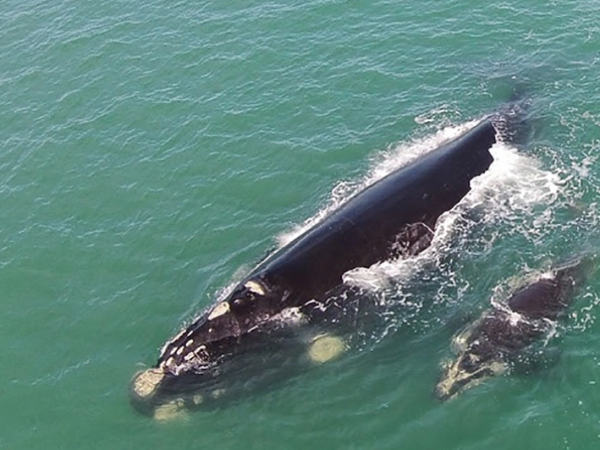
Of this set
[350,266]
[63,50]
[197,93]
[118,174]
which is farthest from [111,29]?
[350,266]

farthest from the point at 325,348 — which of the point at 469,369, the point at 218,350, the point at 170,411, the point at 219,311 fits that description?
the point at 170,411

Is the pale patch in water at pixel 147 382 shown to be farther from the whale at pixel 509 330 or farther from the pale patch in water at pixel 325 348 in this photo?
the whale at pixel 509 330

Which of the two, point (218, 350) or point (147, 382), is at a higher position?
point (218, 350)

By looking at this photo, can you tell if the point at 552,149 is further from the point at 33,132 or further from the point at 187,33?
the point at 33,132

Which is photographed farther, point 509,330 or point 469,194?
point 469,194

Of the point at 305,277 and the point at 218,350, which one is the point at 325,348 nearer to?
the point at 305,277

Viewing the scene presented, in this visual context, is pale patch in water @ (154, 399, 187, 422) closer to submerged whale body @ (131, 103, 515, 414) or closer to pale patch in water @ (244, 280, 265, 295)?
submerged whale body @ (131, 103, 515, 414)

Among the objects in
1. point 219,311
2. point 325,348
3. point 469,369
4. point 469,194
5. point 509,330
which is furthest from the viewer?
point 469,194

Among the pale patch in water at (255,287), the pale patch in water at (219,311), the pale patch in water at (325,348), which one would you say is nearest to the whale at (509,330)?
the pale patch in water at (325,348)
